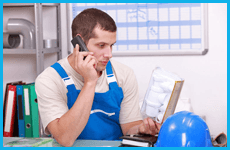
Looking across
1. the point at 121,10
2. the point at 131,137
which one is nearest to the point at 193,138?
the point at 131,137

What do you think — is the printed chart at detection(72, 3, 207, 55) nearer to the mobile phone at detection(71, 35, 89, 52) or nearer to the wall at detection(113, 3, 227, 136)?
the wall at detection(113, 3, 227, 136)

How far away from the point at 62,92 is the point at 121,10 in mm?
1090

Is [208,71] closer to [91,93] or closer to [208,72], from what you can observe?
[208,72]

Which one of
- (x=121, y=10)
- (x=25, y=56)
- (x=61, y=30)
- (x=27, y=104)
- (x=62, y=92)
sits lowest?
(x=27, y=104)

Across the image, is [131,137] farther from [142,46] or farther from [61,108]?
[142,46]

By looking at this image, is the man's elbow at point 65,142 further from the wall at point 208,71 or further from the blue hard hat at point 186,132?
the wall at point 208,71

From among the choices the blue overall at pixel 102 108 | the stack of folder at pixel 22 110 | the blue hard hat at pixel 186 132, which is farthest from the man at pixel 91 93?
the stack of folder at pixel 22 110

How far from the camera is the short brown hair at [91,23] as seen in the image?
1305mm

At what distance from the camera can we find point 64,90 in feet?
4.34

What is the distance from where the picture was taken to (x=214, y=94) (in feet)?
7.01

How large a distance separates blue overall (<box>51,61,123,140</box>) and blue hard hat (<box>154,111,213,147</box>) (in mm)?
506

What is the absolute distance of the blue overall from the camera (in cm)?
132

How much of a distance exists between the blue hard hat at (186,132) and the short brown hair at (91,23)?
0.59 m

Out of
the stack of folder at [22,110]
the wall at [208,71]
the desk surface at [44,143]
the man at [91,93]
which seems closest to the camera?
the desk surface at [44,143]
